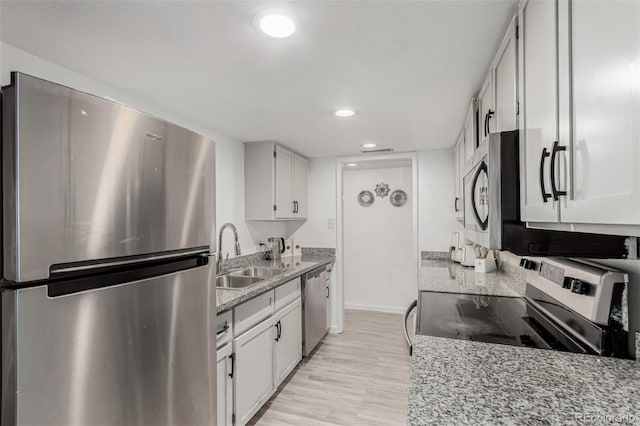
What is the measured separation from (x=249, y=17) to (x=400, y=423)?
2.48 m

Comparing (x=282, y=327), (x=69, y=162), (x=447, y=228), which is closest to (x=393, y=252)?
(x=447, y=228)

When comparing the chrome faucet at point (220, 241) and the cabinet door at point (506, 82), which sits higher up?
the cabinet door at point (506, 82)

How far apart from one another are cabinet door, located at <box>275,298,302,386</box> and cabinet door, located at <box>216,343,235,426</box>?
0.61m

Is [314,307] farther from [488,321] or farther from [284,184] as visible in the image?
[488,321]

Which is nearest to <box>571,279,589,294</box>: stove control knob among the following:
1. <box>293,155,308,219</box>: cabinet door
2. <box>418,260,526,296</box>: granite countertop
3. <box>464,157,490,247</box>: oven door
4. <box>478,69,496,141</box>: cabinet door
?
<box>464,157,490,247</box>: oven door

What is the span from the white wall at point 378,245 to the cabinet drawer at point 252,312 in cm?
227

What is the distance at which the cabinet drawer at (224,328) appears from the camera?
1713 millimetres

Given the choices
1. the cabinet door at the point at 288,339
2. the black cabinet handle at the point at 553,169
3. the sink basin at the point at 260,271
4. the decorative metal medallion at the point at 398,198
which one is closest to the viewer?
the black cabinet handle at the point at 553,169

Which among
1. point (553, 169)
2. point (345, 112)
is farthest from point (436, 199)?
point (553, 169)

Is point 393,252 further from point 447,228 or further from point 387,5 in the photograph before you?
point 387,5

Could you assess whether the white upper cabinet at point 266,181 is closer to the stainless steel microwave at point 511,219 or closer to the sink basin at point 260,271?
the sink basin at point 260,271

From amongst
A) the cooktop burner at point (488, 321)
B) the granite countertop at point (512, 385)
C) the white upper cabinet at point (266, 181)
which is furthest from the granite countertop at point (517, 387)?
the white upper cabinet at point (266, 181)

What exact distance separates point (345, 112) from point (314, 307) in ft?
6.41

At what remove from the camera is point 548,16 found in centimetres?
82
